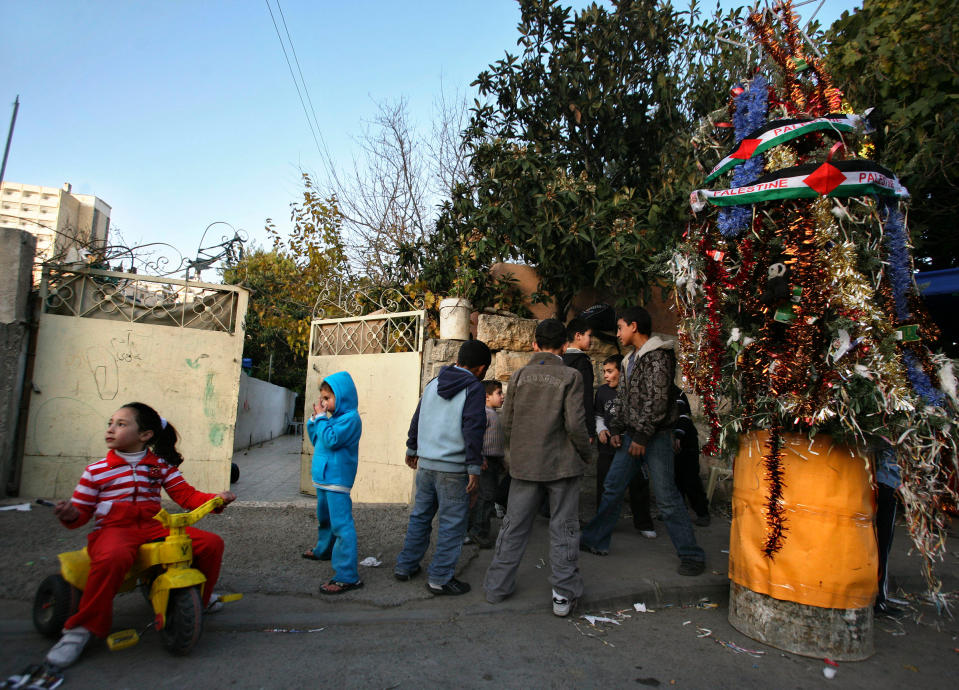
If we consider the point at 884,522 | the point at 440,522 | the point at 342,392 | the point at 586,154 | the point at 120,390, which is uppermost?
the point at 586,154

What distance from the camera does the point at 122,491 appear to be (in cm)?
304

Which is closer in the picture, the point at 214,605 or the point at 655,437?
the point at 214,605

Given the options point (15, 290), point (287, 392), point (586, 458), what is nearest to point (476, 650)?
point (586, 458)

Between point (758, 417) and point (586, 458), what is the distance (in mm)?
1032

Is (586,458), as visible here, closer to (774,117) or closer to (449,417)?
(449,417)

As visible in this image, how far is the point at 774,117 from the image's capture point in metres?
3.73

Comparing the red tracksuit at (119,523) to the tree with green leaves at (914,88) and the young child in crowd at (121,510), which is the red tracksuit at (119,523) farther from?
the tree with green leaves at (914,88)

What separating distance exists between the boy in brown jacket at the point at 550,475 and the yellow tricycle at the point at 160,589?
1.73m

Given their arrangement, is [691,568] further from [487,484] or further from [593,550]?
[487,484]

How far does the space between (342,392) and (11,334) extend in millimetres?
3915

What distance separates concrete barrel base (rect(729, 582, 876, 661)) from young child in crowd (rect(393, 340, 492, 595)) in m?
1.82

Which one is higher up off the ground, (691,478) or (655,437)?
(655,437)

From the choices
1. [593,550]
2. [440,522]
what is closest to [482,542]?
[593,550]

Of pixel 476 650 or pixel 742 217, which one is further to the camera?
pixel 742 217
